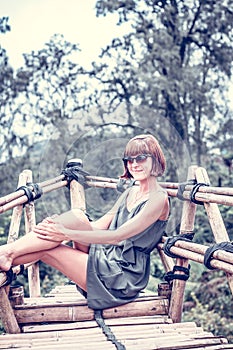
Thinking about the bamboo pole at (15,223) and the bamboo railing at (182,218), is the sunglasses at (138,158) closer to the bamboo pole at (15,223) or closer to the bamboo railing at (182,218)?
the bamboo railing at (182,218)

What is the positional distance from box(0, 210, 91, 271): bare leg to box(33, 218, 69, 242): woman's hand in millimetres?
15

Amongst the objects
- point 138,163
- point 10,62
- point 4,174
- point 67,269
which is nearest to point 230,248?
point 138,163

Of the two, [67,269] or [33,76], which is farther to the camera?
[33,76]

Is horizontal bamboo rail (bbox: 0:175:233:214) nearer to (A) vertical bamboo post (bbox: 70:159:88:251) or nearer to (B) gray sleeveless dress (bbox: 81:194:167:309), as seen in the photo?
(A) vertical bamboo post (bbox: 70:159:88:251)

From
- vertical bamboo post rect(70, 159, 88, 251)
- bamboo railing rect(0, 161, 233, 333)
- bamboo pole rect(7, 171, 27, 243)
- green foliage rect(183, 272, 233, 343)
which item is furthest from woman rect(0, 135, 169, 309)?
green foliage rect(183, 272, 233, 343)

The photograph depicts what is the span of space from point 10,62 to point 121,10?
4.24 ft

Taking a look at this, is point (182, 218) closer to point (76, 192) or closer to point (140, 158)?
point (140, 158)

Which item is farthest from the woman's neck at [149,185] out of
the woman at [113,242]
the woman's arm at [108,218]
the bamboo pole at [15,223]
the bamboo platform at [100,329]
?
the bamboo pole at [15,223]

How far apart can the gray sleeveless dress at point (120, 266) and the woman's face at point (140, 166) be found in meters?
0.10

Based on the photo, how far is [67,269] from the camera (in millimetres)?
1738

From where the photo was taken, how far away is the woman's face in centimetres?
171

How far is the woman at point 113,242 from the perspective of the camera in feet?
5.52

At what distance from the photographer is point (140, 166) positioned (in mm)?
1718

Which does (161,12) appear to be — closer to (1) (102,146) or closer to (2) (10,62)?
(2) (10,62)
